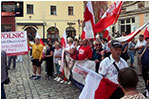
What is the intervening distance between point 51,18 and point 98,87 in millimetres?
33301

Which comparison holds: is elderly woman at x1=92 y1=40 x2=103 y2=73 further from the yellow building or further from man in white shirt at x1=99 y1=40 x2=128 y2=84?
the yellow building

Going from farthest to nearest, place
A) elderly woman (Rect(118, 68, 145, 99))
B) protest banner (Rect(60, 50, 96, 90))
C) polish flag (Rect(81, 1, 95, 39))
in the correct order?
polish flag (Rect(81, 1, 95, 39)), protest banner (Rect(60, 50, 96, 90)), elderly woman (Rect(118, 68, 145, 99))

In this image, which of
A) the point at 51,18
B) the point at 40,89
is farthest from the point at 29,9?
the point at 40,89

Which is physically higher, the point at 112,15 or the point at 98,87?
the point at 112,15

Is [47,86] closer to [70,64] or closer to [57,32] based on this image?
[70,64]

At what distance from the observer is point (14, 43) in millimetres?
7410

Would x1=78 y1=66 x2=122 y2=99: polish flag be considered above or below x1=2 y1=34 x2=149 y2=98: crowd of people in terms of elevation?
below

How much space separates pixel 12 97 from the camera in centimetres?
534

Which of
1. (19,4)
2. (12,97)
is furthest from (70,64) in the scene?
(19,4)

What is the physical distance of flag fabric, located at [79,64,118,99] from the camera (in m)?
3.25

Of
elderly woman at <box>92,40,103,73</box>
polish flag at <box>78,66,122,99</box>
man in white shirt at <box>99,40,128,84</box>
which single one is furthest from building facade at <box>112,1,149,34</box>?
polish flag at <box>78,66,122,99</box>

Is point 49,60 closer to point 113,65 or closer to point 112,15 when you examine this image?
point 112,15

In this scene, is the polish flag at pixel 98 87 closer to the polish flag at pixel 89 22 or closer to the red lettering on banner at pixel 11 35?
the polish flag at pixel 89 22

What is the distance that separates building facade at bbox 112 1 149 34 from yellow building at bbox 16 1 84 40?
45.8 feet
